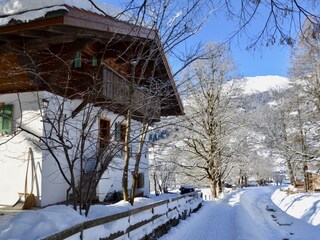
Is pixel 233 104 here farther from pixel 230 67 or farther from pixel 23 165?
pixel 23 165

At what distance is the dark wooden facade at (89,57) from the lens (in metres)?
5.79

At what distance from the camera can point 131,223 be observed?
5.96 metres

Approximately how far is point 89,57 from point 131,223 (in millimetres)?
5705

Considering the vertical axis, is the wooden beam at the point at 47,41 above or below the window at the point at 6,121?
above

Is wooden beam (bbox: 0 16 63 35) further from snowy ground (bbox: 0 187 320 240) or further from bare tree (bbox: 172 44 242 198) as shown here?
bare tree (bbox: 172 44 242 198)

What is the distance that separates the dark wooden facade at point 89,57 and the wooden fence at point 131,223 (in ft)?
5.84

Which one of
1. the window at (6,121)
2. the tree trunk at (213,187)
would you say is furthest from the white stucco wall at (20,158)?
the tree trunk at (213,187)

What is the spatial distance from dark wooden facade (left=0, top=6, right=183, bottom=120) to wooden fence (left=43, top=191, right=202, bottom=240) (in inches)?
70.1

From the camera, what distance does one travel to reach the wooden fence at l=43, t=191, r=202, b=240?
164 inches

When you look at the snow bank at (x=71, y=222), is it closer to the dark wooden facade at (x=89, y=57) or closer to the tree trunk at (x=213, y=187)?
the dark wooden facade at (x=89, y=57)

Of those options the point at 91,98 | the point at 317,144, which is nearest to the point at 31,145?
the point at 91,98

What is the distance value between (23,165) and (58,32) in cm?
386

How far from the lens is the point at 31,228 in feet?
12.1

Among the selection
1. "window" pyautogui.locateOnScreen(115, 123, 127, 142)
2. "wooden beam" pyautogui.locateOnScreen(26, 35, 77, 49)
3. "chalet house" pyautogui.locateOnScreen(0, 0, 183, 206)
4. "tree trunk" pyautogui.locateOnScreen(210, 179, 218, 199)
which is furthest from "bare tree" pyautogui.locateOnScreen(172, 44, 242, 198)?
"window" pyautogui.locateOnScreen(115, 123, 127, 142)
